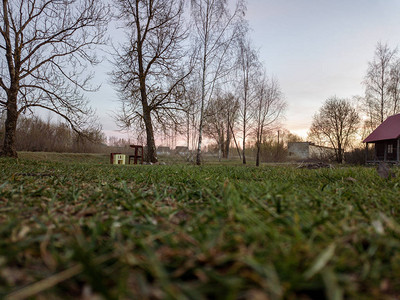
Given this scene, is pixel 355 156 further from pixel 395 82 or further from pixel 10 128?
pixel 10 128

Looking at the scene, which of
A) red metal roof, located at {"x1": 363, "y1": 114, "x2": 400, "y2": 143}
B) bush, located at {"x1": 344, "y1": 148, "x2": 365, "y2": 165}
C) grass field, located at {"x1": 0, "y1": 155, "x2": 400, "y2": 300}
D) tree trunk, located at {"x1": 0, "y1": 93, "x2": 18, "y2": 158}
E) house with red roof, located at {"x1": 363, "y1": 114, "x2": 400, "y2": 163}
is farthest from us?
bush, located at {"x1": 344, "y1": 148, "x2": 365, "y2": 165}

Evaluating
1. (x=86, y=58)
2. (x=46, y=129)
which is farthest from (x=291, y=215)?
(x=46, y=129)

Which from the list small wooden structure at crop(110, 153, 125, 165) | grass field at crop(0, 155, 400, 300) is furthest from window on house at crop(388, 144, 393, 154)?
grass field at crop(0, 155, 400, 300)

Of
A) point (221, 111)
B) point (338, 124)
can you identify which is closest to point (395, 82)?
point (338, 124)

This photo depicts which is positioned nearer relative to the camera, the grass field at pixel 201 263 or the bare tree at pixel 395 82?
the grass field at pixel 201 263

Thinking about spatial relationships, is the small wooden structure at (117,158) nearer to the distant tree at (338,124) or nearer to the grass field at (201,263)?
the grass field at (201,263)

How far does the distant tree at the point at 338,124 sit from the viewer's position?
30062 millimetres

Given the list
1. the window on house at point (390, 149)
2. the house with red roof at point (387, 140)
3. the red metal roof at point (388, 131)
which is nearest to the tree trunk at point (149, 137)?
the red metal roof at point (388, 131)

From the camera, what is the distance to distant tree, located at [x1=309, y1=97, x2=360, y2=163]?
3006cm

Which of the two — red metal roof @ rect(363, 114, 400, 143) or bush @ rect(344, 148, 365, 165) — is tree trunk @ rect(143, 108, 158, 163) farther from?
bush @ rect(344, 148, 365, 165)

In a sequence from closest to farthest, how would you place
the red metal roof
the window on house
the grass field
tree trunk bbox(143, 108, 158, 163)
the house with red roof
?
the grass field → tree trunk bbox(143, 108, 158, 163) → the red metal roof → the house with red roof → the window on house

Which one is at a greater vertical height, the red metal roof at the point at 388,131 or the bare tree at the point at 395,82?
the bare tree at the point at 395,82

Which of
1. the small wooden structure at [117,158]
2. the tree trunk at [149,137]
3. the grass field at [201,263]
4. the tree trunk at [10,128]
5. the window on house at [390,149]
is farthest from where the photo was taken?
the window on house at [390,149]

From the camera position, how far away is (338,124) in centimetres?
3064
